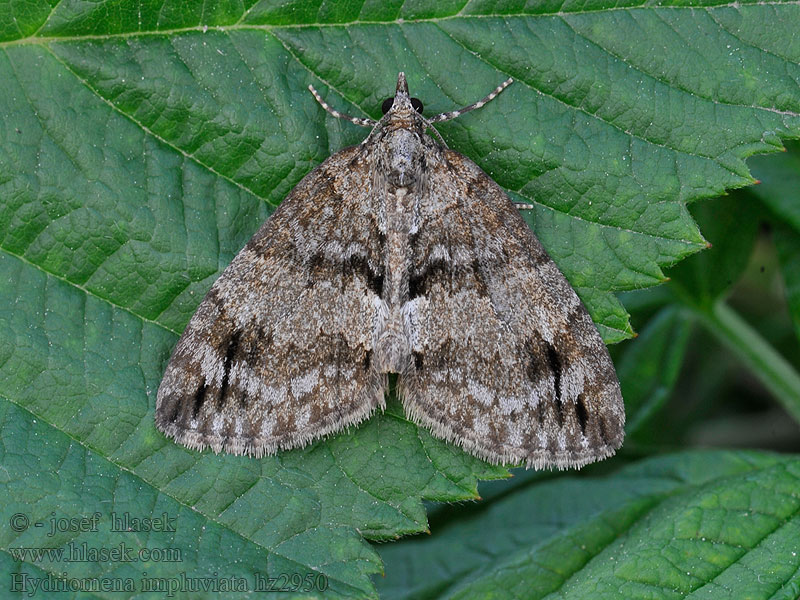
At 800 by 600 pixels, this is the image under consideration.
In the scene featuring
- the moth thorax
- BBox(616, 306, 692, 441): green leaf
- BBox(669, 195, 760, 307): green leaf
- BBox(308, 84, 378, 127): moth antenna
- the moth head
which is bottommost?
BBox(616, 306, 692, 441): green leaf

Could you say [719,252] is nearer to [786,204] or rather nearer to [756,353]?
[786,204]

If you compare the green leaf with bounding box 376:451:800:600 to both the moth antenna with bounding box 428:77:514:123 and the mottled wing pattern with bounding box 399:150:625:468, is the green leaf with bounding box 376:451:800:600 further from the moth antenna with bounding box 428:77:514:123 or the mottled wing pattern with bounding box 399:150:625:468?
the moth antenna with bounding box 428:77:514:123

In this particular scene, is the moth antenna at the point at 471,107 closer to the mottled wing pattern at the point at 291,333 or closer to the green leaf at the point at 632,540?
the mottled wing pattern at the point at 291,333

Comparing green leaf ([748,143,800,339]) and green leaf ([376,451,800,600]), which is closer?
green leaf ([376,451,800,600])

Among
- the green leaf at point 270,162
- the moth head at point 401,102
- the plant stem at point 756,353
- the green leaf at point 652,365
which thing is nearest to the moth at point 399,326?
the moth head at point 401,102

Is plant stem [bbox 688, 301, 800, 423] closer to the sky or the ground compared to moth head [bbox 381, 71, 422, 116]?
closer to the ground

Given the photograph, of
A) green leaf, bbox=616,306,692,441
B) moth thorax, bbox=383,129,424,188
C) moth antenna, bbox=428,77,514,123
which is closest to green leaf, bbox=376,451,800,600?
green leaf, bbox=616,306,692,441
